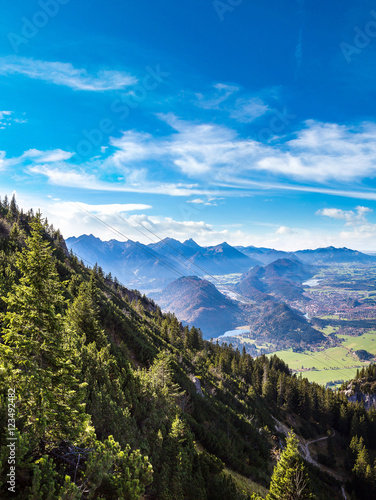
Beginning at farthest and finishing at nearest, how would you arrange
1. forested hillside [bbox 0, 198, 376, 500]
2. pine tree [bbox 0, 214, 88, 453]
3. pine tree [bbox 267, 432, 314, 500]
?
1. pine tree [bbox 267, 432, 314, 500]
2. pine tree [bbox 0, 214, 88, 453]
3. forested hillside [bbox 0, 198, 376, 500]

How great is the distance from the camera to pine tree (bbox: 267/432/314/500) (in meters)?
18.5

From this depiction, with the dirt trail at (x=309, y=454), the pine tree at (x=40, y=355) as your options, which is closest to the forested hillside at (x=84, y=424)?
the pine tree at (x=40, y=355)

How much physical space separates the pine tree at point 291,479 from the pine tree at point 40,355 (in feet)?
55.6

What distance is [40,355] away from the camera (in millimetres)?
12820

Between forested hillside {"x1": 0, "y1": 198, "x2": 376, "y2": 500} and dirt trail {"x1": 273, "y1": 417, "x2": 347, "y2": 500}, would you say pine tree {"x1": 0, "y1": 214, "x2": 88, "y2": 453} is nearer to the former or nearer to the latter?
forested hillside {"x1": 0, "y1": 198, "x2": 376, "y2": 500}

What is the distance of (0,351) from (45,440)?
15.0 ft

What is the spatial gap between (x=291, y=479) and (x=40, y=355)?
20.8 meters

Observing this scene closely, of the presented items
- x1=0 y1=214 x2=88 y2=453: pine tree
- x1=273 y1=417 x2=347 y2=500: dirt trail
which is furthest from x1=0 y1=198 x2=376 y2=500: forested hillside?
x1=273 y1=417 x2=347 y2=500: dirt trail

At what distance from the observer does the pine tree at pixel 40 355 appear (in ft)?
33.6

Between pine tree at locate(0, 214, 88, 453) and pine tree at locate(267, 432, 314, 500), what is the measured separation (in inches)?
667

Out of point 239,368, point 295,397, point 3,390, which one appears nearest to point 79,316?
point 3,390

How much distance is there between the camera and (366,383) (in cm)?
11425

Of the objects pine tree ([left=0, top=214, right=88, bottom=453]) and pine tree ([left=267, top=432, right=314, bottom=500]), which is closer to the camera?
pine tree ([left=0, top=214, right=88, bottom=453])

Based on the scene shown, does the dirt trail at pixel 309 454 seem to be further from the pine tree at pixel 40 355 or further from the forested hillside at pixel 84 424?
the pine tree at pixel 40 355
